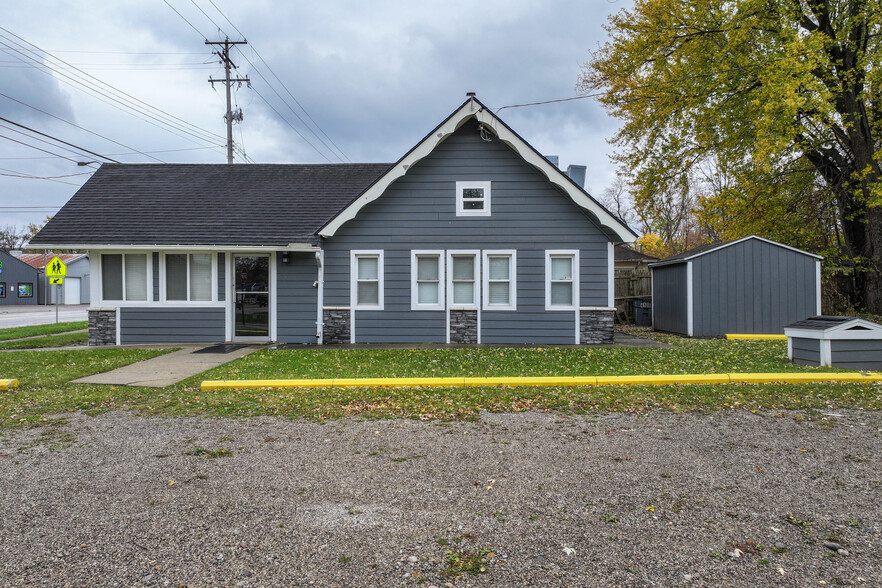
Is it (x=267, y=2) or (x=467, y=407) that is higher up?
(x=267, y=2)

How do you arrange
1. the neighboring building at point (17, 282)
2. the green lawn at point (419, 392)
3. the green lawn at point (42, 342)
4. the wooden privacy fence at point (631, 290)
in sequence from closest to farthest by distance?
the green lawn at point (419, 392) < the green lawn at point (42, 342) < the wooden privacy fence at point (631, 290) < the neighboring building at point (17, 282)

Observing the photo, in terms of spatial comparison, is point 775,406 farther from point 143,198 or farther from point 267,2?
point 143,198

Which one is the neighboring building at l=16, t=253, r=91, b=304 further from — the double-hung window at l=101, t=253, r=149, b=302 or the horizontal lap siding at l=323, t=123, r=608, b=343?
the horizontal lap siding at l=323, t=123, r=608, b=343

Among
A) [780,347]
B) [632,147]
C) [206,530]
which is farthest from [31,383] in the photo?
[632,147]

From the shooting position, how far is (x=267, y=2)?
13.4 m

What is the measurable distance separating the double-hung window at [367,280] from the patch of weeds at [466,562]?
1027 cm

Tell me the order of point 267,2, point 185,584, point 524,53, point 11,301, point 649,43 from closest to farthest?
1. point 185,584
2. point 267,2
3. point 524,53
4. point 649,43
5. point 11,301

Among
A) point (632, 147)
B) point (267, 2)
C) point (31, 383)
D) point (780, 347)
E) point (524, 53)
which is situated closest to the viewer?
point (31, 383)

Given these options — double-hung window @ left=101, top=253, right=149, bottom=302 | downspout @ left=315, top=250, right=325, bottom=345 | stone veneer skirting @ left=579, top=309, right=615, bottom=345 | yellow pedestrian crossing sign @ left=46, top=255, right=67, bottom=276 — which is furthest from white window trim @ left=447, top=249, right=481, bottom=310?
yellow pedestrian crossing sign @ left=46, top=255, right=67, bottom=276

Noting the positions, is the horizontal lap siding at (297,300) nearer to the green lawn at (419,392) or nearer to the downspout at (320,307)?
the downspout at (320,307)

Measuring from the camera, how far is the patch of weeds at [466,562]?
2.69m

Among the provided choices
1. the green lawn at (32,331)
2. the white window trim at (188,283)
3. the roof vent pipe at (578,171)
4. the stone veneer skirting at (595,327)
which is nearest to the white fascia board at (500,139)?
the stone veneer skirting at (595,327)

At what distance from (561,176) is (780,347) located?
247 inches

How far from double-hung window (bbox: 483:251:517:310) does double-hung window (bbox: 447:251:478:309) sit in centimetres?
31
